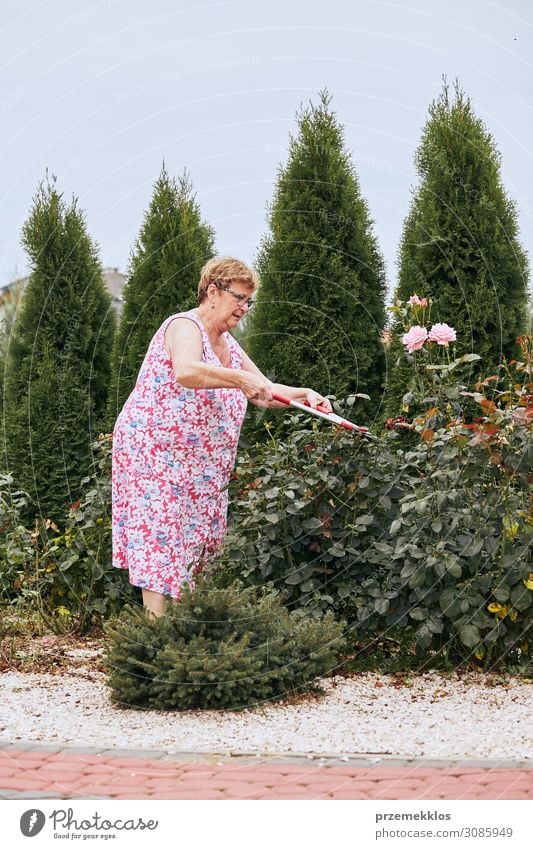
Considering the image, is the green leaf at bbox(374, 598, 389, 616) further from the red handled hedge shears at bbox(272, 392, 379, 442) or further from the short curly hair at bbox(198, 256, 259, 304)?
the short curly hair at bbox(198, 256, 259, 304)

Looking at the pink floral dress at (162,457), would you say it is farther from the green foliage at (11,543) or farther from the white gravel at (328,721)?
the green foliage at (11,543)

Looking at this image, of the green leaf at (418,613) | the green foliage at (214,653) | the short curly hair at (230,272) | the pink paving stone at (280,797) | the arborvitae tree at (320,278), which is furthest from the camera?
the arborvitae tree at (320,278)

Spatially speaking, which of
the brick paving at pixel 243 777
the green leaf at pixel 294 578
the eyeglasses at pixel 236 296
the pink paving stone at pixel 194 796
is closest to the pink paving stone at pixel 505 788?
the brick paving at pixel 243 777

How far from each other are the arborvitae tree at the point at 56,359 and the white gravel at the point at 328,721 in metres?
2.89

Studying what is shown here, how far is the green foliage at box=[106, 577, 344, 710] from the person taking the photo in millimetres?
3859

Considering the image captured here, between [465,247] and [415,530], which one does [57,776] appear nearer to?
[415,530]

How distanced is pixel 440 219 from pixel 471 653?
124 inches

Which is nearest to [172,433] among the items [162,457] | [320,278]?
[162,457]

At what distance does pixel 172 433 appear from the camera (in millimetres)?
4590

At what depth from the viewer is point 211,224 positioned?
7.29m

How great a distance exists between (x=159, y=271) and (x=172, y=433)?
8.92 ft

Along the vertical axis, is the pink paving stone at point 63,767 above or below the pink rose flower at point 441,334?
below

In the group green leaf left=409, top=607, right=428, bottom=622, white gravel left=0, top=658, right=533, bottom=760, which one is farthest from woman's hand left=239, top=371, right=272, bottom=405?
Answer: white gravel left=0, top=658, right=533, bottom=760

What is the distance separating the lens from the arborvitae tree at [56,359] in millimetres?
7164
